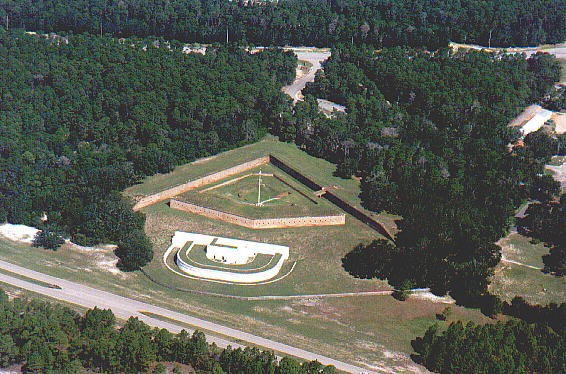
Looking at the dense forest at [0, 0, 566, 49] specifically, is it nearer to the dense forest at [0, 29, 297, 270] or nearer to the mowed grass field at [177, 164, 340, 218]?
the dense forest at [0, 29, 297, 270]

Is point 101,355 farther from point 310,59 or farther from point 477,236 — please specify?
point 310,59

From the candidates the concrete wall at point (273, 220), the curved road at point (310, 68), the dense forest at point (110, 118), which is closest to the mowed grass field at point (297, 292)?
the concrete wall at point (273, 220)

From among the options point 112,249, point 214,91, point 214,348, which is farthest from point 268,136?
point 214,348

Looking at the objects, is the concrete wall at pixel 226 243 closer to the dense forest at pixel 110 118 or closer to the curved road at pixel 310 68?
the dense forest at pixel 110 118

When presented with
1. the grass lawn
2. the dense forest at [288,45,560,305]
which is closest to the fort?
the dense forest at [288,45,560,305]

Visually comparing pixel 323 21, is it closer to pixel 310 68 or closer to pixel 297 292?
pixel 310 68

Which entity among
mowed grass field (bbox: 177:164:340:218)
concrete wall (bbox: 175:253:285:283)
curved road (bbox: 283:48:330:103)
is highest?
curved road (bbox: 283:48:330:103)

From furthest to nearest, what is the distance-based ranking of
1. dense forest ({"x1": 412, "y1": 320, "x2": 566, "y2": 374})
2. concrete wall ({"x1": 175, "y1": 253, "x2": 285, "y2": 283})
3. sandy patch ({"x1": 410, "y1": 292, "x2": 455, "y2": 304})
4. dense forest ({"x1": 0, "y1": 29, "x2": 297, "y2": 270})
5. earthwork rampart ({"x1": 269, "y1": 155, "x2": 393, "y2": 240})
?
earthwork rampart ({"x1": 269, "y1": 155, "x2": 393, "y2": 240}) < dense forest ({"x1": 0, "y1": 29, "x2": 297, "y2": 270}) < concrete wall ({"x1": 175, "y1": 253, "x2": 285, "y2": 283}) < sandy patch ({"x1": 410, "y1": 292, "x2": 455, "y2": 304}) < dense forest ({"x1": 412, "y1": 320, "x2": 566, "y2": 374})
